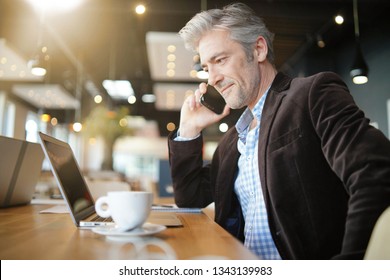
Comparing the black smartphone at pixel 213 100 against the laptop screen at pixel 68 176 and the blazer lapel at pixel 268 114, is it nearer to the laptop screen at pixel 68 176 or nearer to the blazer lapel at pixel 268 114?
the blazer lapel at pixel 268 114

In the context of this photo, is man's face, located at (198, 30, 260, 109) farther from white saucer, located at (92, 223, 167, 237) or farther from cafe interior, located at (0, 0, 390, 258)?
white saucer, located at (92, 223, 167, 237)

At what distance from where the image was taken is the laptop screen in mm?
779

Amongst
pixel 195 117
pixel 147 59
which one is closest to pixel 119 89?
pixel 147 59

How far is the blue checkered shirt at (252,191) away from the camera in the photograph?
975 millimetres

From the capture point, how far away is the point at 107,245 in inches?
23.4

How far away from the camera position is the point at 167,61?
7.23 ft

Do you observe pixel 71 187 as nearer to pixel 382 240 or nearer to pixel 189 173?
pixel 189 173

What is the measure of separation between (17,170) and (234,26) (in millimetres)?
878

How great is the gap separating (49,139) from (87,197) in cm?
24

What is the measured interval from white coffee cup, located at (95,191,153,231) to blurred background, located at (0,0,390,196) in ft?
2.27

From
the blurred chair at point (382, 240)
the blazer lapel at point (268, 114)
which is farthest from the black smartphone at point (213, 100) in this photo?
the blurred chair at point (382, 240)

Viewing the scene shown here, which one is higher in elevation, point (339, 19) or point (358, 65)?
point (339, 19)
